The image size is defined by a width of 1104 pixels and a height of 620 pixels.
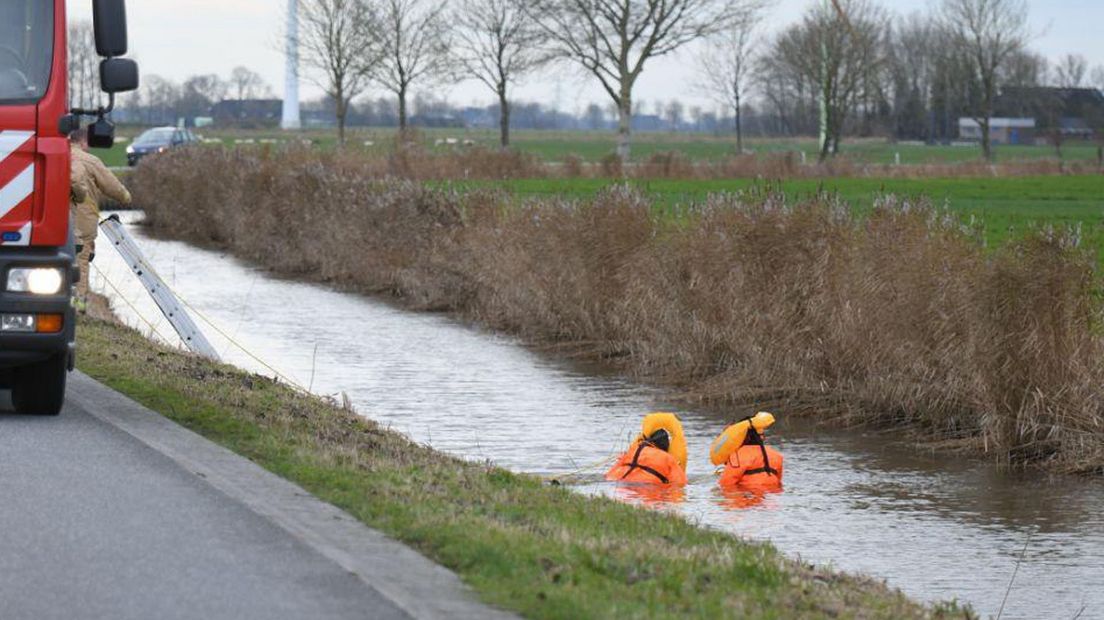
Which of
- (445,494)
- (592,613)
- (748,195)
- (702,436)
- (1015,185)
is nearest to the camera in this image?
(592,613)

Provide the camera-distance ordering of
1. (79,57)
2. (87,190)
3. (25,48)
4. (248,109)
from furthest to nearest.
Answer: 1. (248,109)
2. (79,57)
3. (87,190)
4. (25,48)

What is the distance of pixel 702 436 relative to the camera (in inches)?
607

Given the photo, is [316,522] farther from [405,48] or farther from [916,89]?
[916,89]

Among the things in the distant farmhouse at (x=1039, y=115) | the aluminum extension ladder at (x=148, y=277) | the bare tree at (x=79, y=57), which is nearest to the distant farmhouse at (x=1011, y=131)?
the distant farmhouse at (x=1039, y=115)

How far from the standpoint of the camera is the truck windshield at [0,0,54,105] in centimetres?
1145

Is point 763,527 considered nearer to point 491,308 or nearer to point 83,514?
point 83,514

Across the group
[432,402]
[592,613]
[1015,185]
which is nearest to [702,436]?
[432,402]

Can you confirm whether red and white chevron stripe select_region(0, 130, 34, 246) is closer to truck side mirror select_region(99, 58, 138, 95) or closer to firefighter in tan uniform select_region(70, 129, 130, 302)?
truck side mirror select_region(99, 58, 138, 95)

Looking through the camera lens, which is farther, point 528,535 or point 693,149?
point 693,149

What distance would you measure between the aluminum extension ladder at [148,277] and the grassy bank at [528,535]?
404cm

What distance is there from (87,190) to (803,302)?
6395 millimetres

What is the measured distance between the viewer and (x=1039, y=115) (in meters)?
131

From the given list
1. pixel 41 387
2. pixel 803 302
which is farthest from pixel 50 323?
pixel 803 302

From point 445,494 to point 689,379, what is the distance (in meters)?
9.41
